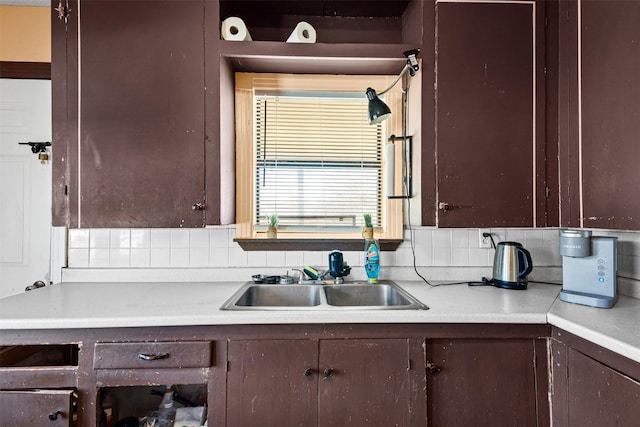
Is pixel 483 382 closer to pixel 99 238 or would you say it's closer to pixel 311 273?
pixel 311 273

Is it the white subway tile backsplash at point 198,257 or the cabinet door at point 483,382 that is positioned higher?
the white subway tile backsplash at point 198,257

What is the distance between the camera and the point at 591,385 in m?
1.16

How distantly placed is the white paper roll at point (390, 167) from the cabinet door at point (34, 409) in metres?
1.67

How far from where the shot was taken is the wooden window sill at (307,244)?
195 cm

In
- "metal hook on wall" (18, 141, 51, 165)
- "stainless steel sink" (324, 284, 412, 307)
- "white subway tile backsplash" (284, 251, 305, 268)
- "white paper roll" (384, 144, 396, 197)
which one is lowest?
"stainless steel sink" (324, 284, 412, 307)

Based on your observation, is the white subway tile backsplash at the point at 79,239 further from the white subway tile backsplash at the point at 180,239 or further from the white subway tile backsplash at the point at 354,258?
the white subway tile backsplash at the point at 354,258

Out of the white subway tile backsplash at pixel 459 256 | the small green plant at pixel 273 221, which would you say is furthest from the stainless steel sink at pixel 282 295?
the white subway tile backsplash at pixel 459 256

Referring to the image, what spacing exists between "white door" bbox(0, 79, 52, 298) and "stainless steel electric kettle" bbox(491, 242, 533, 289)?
8.23ft

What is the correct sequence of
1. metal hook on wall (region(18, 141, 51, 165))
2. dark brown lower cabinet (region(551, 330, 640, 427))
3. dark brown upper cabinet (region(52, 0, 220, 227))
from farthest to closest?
metal hook on wall (region(18, 141, 51, 165)) < dark brown upper cabinet (region(52, 0, 220, 227)) < dark brown lower cabinet (region(551, 330, 640, 427))

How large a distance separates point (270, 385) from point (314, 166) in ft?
3.84

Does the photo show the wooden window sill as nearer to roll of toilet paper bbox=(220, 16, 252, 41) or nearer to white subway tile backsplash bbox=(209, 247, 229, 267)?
white subway tile backsplash bbox=(209, 247, 229, 267)

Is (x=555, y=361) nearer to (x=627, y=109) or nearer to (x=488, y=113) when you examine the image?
(x=627, y=109)

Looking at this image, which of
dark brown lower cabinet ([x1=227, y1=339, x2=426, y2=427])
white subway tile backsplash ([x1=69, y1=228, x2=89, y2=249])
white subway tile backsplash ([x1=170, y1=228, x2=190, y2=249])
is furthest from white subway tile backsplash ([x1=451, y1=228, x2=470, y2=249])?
white subway tile backsplash ([x1=69, y1=228, x2=89, y2=249])

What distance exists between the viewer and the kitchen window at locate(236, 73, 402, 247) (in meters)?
2.00
